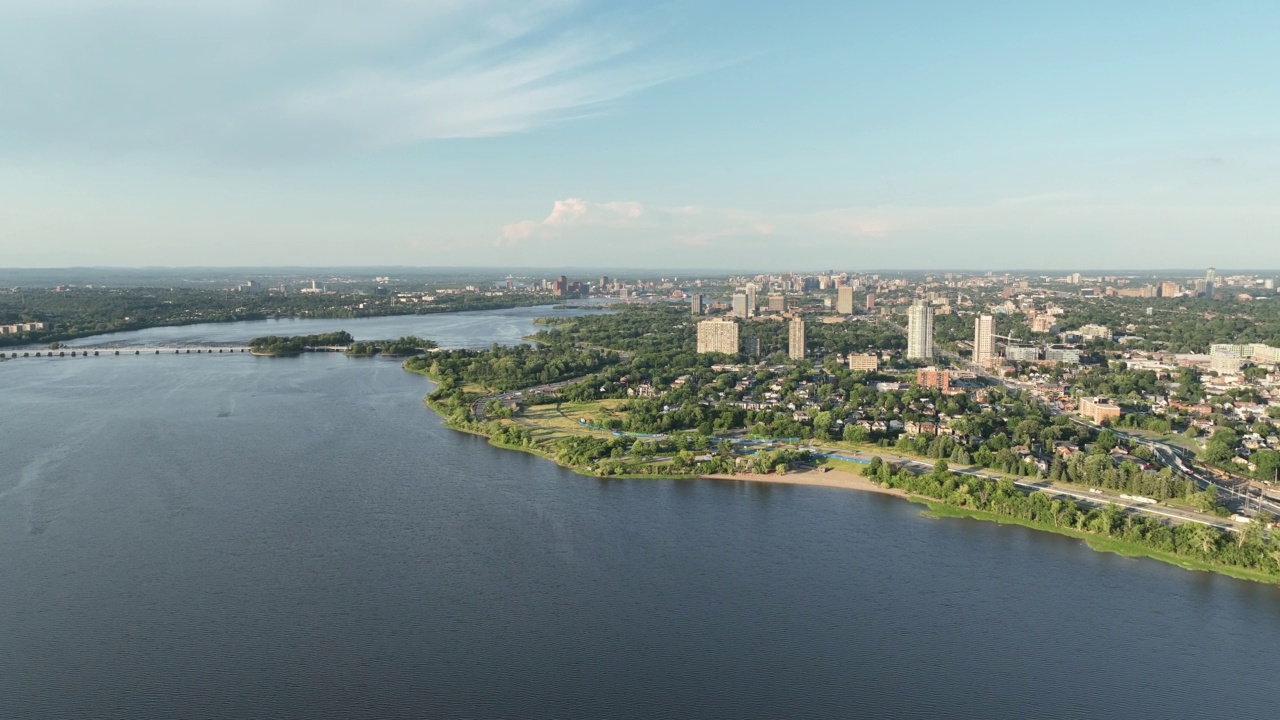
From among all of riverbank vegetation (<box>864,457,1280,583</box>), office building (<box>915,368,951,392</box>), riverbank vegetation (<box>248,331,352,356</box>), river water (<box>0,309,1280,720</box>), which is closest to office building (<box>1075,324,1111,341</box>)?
office building (<box>915,368,951,392</box>)

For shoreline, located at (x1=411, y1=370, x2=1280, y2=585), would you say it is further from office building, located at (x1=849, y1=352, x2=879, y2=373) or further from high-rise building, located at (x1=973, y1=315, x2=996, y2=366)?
high-rise building, located at (x1=973, y1=315, x2=996, y2=366)

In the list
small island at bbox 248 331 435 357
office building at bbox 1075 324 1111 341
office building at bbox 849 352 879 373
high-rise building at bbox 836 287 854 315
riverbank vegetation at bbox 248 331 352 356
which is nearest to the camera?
office building at bbox 849 352 879 373

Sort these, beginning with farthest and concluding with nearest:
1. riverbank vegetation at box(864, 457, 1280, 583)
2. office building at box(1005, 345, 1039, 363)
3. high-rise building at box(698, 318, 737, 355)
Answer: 1. high-rise building at box(698, 318, 737, 355)
2. office building at box(1005, 345, 1039, 363)
3. riverbank vegetation at box(864, 457, 1280, 583)

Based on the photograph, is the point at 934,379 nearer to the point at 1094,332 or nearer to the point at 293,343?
the point at 1094,332

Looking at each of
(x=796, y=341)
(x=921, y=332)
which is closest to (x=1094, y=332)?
(x=921, y=332)

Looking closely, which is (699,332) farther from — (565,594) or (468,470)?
(565,594)

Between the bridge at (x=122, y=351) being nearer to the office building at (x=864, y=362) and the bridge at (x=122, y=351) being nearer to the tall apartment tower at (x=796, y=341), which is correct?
the tall apartment tower at (x=796, y=341)
